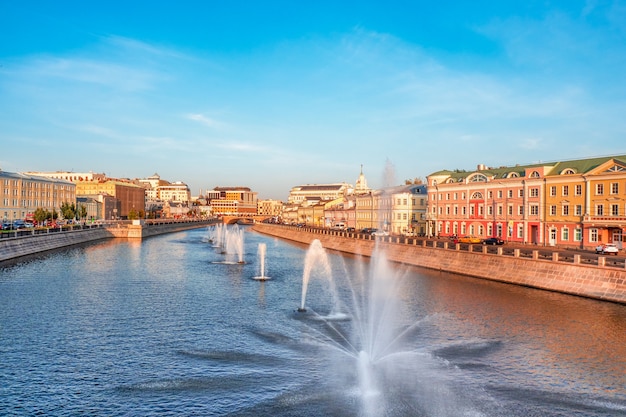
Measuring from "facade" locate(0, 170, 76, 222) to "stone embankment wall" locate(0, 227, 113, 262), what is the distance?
2767 centimetres

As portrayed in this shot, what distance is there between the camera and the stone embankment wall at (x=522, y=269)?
40.0 meters

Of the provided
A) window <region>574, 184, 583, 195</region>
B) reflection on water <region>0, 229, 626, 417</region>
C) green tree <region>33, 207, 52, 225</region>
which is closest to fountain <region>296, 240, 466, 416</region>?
reflection on water <region>0, 229, 626, 417</region>

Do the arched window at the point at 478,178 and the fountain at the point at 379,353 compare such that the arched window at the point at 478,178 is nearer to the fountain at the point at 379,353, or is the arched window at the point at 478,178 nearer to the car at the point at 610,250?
the car at the point at 610,250

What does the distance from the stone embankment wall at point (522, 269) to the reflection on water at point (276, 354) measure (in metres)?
1.60

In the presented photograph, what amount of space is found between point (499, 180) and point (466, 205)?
32.5 feet

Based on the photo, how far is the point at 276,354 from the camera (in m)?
26.4

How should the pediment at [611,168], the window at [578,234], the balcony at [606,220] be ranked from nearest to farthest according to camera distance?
the balcony at [606,220], the pediment at [611,168], the window at [578,234]

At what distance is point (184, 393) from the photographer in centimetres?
2116

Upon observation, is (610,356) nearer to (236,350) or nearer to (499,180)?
(236,350)

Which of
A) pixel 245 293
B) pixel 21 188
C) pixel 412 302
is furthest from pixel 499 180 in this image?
pixel 21 188

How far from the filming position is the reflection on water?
66.8 ft

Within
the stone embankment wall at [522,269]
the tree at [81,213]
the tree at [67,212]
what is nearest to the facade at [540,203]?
the stone embankment wall at [522,269]

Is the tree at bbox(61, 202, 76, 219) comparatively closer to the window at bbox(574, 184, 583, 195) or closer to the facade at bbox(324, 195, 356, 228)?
the facade at bbox(324, 195, 356, 228)

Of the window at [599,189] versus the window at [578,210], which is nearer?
the window at [599,189]
